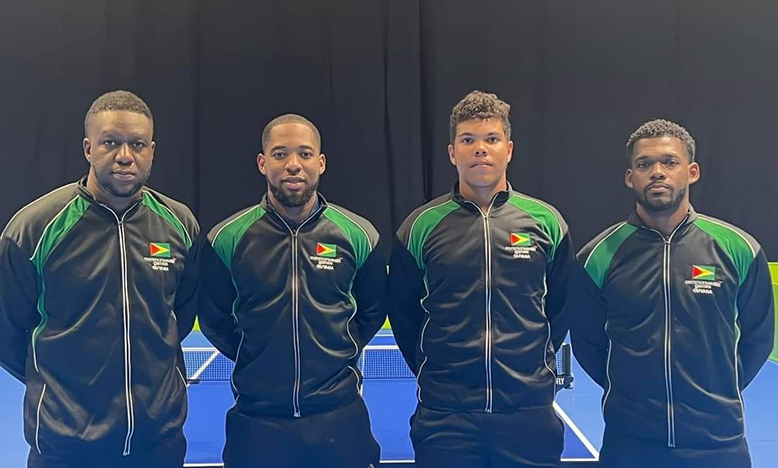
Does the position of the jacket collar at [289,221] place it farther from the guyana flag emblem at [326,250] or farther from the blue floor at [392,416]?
the blue floor at [392,416]

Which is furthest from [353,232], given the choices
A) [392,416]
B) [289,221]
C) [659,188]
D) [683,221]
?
[392,416]

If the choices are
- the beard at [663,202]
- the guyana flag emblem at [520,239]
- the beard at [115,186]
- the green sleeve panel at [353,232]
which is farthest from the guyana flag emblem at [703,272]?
the beard at [115,186]

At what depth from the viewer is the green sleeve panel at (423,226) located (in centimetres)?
261

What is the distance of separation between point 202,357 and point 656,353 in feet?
13.0

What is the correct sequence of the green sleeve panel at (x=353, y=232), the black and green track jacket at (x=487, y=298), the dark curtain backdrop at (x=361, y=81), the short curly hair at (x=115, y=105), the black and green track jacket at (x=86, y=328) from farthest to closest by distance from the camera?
the dark curtain backdrop at (x=361, y=81), the green sleeve panel at (x=353, y=232), the black and green track jacket at (x=487, y=298), the short curly hair at (x=115, y=105), the black and green track jacket at (x=86, y=328)

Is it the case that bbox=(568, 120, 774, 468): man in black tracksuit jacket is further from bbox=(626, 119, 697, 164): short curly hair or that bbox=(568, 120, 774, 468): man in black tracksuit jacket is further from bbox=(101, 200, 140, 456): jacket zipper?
bbox=(101, 200, 140, 456): jacket zipper

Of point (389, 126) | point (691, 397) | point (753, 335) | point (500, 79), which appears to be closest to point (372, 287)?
point (691, 397)

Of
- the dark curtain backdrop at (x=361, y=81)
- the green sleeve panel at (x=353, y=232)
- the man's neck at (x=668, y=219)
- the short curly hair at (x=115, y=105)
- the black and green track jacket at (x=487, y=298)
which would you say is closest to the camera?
the short curly hair at (x=115, y=105)

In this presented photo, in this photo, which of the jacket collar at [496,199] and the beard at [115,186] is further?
the jacket collar at [496,199]

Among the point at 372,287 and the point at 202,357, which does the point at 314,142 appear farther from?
the point at 202,357

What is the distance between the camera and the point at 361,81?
5.54 m

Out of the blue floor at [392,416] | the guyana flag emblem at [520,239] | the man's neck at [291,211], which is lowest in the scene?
the blue floor at [392,416]

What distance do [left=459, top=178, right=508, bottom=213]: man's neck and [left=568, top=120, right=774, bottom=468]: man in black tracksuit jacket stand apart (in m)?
0.54

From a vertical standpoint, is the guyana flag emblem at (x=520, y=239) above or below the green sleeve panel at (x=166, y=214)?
below
